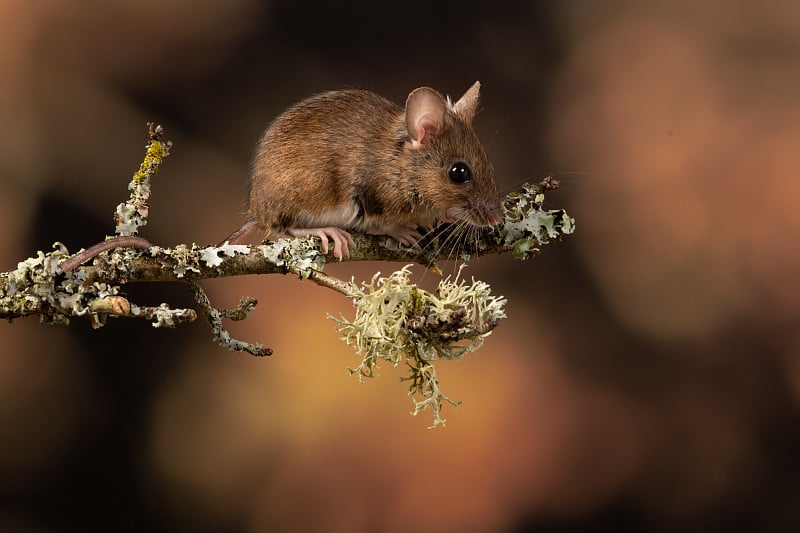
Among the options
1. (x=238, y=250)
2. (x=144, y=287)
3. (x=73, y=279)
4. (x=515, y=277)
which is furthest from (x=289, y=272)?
(x=515, y=277)

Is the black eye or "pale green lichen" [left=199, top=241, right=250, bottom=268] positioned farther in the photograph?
the black eye

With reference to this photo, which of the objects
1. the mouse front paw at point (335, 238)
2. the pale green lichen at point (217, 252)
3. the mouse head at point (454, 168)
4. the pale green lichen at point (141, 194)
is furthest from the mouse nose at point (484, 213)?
the pale green lichen at point (141, 194)

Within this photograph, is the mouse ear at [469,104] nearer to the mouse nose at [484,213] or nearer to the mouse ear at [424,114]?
the mouse ear at [424,114]

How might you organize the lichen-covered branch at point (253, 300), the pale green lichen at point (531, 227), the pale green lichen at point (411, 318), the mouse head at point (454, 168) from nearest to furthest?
the lichen-covered branch at point (253, 300), the pale green lichen at point (411, 318), the mouse head at point (454, 168), the pale green lichen at point (531, 227)

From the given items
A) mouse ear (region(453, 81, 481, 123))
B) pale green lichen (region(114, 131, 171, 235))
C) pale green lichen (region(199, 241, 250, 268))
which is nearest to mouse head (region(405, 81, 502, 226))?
mouse ear (region(453, 81, 481, 123))

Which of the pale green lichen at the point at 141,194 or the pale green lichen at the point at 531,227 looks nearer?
the pale green lichen at the point at 141,194

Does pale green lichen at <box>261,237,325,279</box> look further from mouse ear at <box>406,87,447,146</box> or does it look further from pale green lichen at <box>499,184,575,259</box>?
pale green lichen at <box>499,184,575,259</box>

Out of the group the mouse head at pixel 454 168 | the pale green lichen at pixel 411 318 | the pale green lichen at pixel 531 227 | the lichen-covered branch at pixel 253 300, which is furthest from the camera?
the pale green lichen at pixel 531 227

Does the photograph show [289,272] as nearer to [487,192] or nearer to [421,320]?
[421,320]

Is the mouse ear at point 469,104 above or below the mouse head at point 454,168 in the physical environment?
above
